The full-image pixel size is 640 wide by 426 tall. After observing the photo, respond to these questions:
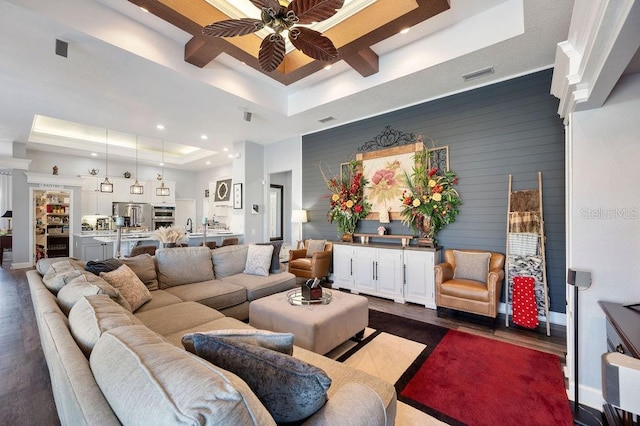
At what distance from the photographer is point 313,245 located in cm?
562

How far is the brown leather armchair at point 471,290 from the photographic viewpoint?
3291mm

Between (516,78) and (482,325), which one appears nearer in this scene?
(482,325)

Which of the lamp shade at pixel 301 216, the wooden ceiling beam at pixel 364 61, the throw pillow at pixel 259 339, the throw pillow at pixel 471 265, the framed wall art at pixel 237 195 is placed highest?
the wooden ceiling beam at pixel 364 61

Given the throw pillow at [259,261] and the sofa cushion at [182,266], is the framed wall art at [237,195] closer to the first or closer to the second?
the throw pillow at [259,261]

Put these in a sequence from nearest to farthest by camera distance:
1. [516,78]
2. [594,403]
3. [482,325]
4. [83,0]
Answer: [594,403] → [83,0] → [482,325] → [516,78]

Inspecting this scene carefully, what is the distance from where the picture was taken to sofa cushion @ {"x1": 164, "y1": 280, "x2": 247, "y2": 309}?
2953 mm

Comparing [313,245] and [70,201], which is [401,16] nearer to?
[313,245]

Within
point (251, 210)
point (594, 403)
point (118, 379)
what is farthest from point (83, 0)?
point (594, 403)

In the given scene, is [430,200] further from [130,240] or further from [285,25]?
[130,240]

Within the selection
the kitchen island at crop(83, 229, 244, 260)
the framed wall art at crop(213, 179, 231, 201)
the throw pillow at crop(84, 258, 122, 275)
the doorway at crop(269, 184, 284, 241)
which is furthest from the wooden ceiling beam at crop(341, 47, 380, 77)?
the framed wall art at crop(213, 179, 231, 201)

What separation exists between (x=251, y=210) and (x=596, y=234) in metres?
5.95

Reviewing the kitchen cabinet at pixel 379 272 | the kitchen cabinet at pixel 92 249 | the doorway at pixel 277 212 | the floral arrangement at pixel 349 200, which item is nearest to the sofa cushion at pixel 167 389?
the kitchen cabinet at pixel 379 272

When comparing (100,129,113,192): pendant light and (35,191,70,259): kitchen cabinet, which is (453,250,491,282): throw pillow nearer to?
(100,129,113,192): pendant light

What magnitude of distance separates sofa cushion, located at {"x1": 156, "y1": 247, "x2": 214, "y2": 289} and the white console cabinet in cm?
236
